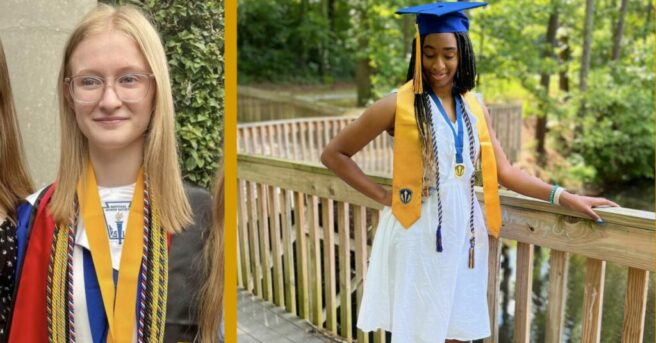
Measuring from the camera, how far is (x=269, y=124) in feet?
23.9

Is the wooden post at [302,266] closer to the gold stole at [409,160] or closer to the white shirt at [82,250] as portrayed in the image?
the gold stole at [409,160]

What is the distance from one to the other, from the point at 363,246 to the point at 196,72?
191 centimetres

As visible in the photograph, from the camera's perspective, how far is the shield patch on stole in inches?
77.4

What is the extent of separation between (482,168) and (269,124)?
539 cm

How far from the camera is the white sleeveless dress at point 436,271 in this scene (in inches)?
77.4

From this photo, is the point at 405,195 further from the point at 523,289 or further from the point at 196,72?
the point at 196,72

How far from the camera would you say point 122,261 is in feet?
3.78

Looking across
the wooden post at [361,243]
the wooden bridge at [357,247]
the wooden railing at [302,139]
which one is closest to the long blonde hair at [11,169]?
the wooden bridge at [357,247]

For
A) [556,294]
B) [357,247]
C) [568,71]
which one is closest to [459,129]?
[556,294]

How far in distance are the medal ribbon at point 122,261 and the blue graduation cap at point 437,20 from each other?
992 millimetres

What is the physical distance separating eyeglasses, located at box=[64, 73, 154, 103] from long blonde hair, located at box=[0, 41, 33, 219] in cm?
24

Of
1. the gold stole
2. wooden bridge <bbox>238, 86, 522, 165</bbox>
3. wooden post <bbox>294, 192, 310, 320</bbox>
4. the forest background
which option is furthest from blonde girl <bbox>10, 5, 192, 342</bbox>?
the forest background

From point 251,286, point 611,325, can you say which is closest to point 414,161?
point 251,286

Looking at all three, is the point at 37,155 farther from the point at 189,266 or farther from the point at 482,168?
the point at 482,168
